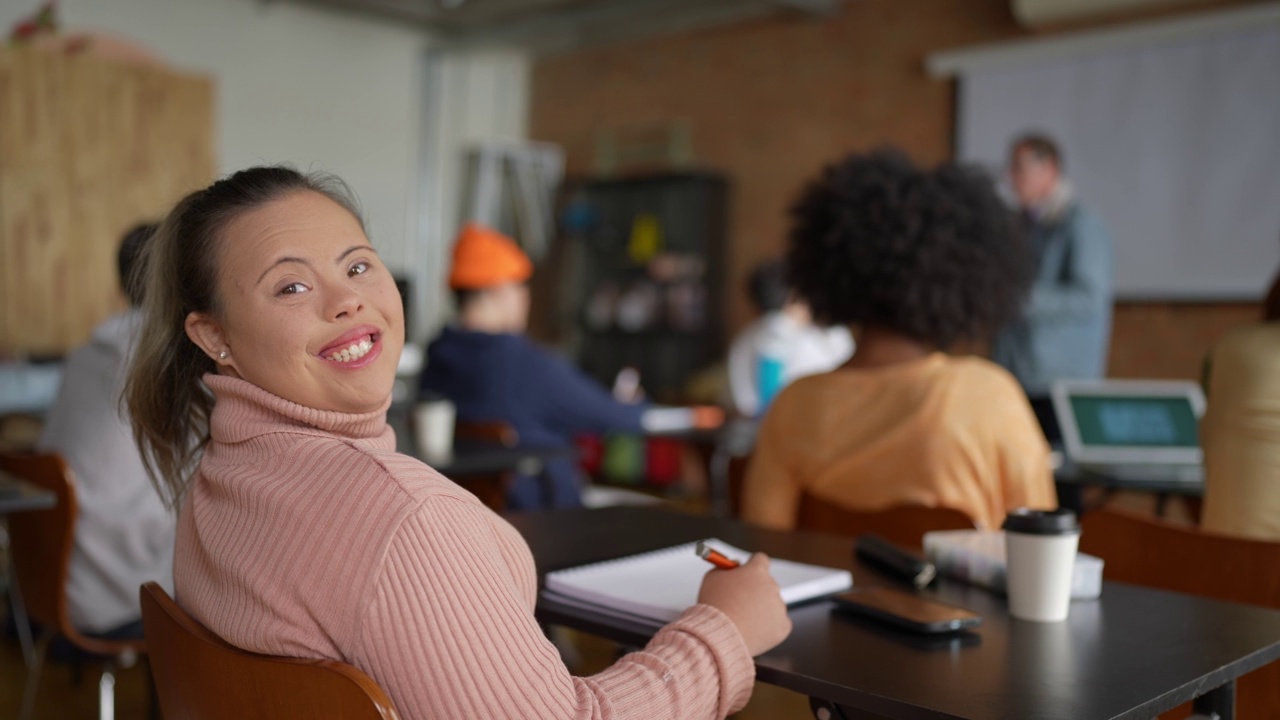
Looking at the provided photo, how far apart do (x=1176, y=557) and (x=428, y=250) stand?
732 cm

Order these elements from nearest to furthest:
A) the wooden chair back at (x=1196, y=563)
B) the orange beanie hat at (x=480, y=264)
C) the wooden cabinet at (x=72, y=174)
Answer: the wooden chair back at (x=1196, y=563) → the orange beanie hat at (x=480, y=264) → the wooden cabinet at (x=72, y=174)

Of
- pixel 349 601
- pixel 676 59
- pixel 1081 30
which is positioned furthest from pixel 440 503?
pixel 676 59

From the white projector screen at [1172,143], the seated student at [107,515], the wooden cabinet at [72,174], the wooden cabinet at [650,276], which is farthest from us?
the wooden cabinet at [650,276]

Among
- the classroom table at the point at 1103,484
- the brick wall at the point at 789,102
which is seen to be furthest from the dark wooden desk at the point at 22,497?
the brick wall at the point at 789,102

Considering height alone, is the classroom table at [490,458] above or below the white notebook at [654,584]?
below

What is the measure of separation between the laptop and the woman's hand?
2.04 metres

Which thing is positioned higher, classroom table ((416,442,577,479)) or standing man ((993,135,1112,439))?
standing man ((993,135,1112,439))

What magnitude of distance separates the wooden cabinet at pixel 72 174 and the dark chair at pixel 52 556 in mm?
4004

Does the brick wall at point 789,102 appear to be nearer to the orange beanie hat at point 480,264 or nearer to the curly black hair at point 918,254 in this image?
the orange beanie hat at point 480,264

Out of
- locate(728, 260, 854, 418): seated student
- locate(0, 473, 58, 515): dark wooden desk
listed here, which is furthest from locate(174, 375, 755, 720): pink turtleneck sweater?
locate(728, 260, 854, 418): seated student

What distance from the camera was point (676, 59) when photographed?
25.7 feet

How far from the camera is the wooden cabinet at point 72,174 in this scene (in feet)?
19.9

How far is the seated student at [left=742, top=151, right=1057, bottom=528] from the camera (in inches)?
75.0

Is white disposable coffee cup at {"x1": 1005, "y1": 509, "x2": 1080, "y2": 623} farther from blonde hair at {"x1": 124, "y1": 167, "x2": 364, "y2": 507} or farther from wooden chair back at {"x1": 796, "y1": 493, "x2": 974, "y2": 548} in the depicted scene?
blonde hair at {"x1": 124, "y1": 167, "x2": 364, "y2": 507}
